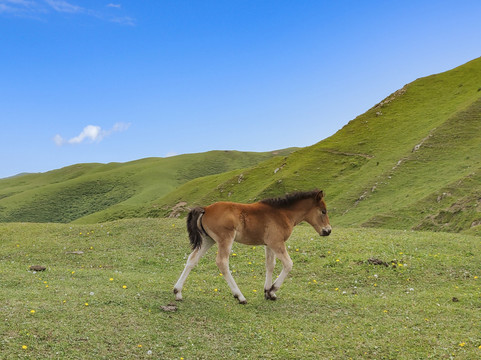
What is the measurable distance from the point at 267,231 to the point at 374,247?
31.2 ft

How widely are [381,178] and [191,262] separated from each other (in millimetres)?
46030

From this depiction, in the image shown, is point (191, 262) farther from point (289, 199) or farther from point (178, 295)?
point (289, 199)

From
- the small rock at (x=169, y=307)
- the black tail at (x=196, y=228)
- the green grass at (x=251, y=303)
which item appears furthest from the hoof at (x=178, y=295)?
the black tail at (x=196, y=228)

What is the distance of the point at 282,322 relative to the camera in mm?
11234

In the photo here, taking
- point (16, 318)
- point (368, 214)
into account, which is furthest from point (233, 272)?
point (368, 214)

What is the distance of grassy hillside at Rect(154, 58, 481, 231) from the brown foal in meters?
25.1

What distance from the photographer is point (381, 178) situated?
175ft

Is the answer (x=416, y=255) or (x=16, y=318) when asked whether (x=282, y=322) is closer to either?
(x=16, y=318)

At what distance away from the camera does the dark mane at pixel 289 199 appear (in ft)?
42.0

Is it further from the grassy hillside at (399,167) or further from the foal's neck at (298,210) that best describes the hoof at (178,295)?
the grassy hillside at (399,167)

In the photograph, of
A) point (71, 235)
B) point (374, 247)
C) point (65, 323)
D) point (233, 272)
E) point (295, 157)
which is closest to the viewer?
point (65, 323)

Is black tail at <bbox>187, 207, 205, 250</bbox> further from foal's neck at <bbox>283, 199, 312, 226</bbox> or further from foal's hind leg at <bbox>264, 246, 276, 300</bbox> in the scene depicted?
foal's neck at <bbox>283, 199, 312, 226</bbox>

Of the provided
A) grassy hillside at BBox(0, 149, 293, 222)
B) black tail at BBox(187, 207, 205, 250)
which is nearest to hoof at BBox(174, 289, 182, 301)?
black tail at BBox(187, 207, 205, 250)

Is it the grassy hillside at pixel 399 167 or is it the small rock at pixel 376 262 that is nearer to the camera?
the small rock at pixel 376 262
